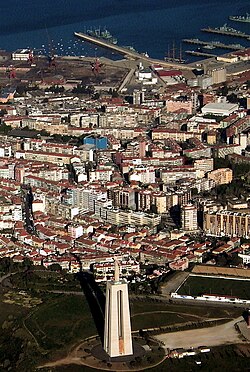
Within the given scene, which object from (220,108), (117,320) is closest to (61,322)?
(117,320)

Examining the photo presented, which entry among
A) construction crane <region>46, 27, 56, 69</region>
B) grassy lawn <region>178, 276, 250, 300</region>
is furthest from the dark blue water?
grassy lawn <region>178, 276, 250, 300</region>

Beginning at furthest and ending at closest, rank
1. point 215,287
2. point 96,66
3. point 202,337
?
1. point 96,66
2. point 215,287
3. point 202,337

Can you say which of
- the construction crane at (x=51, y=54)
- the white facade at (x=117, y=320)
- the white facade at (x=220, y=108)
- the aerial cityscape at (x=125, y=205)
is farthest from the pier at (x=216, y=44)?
the white facade at (x=117, y=320)

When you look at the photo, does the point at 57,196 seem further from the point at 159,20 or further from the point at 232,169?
the point at 159,20

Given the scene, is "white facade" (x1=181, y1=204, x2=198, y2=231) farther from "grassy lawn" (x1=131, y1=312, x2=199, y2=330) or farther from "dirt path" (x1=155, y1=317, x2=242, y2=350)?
"dirt path" (x1=155, y1=317, x2=242, y2=350)

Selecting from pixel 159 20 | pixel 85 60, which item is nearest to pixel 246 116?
pixel 85 60

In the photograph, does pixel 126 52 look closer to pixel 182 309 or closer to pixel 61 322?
pixel 182 309
